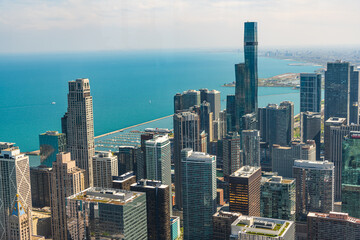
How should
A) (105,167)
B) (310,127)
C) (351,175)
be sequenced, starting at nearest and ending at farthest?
1. (105,167)
2. (351,175)
3. (310,127)

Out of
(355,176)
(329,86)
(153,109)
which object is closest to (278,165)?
(355,176)

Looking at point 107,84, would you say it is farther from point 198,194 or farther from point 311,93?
point 198,194

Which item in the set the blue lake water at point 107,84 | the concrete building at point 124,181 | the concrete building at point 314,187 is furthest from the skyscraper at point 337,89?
the concrete building at point 124,181

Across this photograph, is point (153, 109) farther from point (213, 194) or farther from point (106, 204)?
point (106, 204)

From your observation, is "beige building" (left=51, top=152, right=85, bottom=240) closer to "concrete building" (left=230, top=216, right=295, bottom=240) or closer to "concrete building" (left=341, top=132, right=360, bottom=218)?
"concrete building" (left=230, top=216, right=295, bottom=240)

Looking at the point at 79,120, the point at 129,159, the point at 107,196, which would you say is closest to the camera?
the point at 107,196

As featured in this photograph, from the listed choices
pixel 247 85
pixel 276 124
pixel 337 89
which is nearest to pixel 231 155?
pixel 276 124
